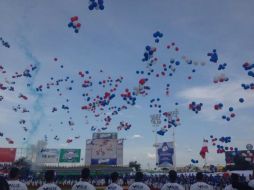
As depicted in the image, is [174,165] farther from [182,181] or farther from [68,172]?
[68,172]

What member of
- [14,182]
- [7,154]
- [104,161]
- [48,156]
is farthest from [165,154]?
[14,182]

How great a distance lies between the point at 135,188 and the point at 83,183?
4.65 feet

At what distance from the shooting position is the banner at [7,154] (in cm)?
5506

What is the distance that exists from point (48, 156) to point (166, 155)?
23.4 m

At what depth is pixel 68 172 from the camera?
5606 cm

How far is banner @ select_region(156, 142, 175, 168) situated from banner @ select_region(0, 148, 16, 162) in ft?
86.9

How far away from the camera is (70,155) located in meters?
57.0

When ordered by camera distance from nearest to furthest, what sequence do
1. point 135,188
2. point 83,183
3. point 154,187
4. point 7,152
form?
point 83,183 → point 135,188 → point 154,187 → point 7,152

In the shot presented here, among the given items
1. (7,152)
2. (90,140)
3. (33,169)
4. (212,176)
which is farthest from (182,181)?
(7,152)

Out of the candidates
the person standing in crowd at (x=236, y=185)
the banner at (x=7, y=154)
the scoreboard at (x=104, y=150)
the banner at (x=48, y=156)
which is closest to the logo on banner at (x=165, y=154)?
the scoreboard at (x=104, y=150)

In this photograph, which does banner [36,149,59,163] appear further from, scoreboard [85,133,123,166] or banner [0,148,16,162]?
scoreboard [85,133,123,166]

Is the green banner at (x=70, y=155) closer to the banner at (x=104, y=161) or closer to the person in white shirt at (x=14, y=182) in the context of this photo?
the banner at (x=104, y=161)

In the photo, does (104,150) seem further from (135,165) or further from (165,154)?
(135,165)

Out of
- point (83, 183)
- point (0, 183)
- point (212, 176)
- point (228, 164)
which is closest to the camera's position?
point (0, 183)
